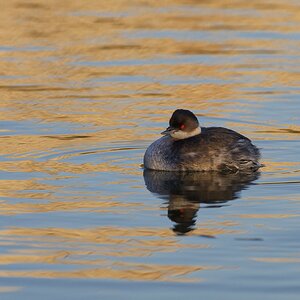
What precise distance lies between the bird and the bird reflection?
10 centimetres

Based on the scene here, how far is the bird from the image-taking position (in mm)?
12750

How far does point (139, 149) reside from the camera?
13953 millimetres

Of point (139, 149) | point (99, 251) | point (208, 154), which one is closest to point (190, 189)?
point (208, 154)

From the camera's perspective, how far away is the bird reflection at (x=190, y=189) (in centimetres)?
1058

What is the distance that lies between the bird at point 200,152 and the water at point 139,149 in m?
0.18

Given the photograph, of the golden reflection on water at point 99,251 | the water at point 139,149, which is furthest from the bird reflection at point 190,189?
the golden reflection on water at point 99,251

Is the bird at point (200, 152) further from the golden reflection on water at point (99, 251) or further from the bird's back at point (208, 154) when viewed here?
the golden reflection on water at point (99, 251)

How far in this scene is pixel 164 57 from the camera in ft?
66.7

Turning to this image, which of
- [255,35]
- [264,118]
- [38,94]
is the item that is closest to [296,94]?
[264,118]

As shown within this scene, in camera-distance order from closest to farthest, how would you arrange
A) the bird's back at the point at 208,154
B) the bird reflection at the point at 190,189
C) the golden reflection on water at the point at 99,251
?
the golden reflection on water at the point at 99,251 → the bird reflection at the point at 190,189 → the bird's back at the point at 208,154

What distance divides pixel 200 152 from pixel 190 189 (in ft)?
3.05

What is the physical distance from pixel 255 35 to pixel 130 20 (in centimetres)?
290

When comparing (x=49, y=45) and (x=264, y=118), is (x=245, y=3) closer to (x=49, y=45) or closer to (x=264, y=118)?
(x=49, y=45)

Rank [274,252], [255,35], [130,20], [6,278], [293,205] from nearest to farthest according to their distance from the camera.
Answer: [6,278] < [274,252] < [293,205] < [255,35] < [130,20]
